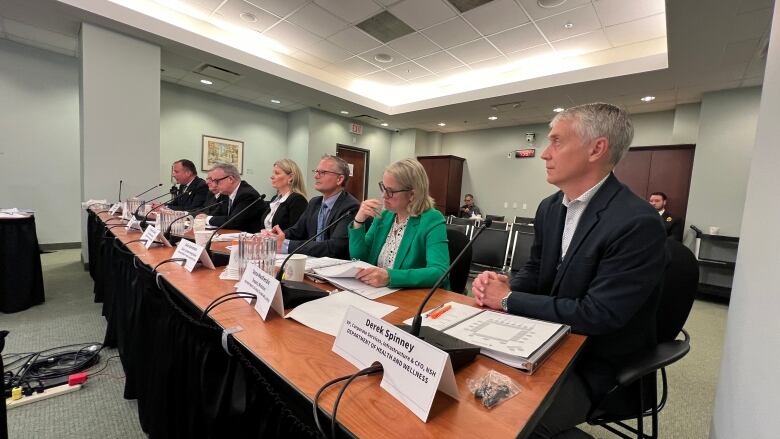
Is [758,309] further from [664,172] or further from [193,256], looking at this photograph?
[664,172]

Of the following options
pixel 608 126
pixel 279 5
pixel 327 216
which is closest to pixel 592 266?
pixel 608 126

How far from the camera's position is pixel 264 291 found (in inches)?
35.6

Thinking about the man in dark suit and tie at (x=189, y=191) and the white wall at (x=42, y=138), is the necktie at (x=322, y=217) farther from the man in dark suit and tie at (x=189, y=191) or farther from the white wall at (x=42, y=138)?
the white wall at (x=42, y=138)

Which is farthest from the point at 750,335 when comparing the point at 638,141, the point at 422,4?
the point at 638,141

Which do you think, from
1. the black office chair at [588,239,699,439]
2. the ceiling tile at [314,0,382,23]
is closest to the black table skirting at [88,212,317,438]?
the black office chair at [588,239,699,439]

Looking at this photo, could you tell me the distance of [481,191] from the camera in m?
7.47

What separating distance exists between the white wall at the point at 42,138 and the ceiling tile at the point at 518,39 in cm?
580

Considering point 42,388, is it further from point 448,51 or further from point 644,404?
point 448,51

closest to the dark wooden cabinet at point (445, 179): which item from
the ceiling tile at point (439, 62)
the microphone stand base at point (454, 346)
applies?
the ceiling tile at point (439, 62)

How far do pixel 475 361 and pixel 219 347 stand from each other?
0.59 meters

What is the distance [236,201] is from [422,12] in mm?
2688

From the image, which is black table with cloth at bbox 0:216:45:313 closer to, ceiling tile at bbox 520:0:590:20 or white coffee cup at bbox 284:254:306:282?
white coffee cup at bbox 284:254:306:282

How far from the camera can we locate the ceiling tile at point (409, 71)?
500 centimetres

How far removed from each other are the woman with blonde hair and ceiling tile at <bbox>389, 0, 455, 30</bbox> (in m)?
2.06
